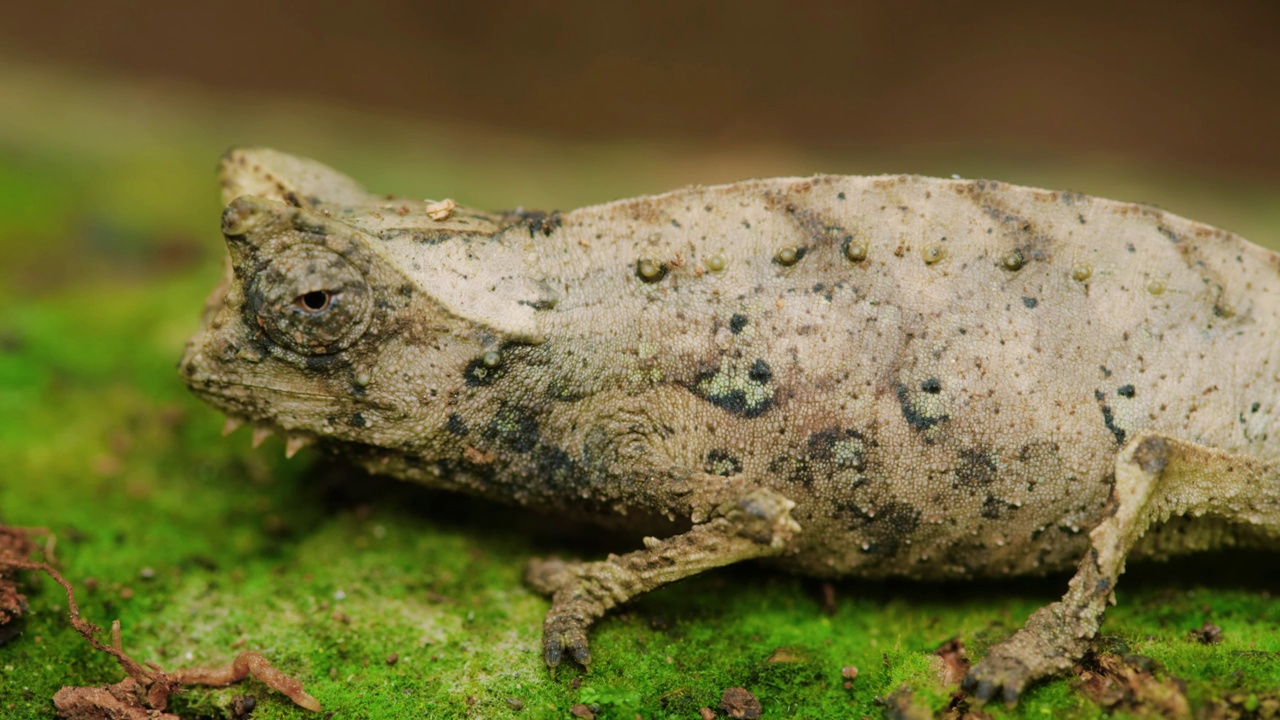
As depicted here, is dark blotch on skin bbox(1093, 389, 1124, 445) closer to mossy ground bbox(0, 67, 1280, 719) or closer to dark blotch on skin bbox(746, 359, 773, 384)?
mossy ground bbox(0, 67, 1280, 719)

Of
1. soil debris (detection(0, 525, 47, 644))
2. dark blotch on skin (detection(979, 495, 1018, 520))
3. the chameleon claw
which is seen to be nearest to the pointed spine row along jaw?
soil debris (detection(0, 525, 47, 644))

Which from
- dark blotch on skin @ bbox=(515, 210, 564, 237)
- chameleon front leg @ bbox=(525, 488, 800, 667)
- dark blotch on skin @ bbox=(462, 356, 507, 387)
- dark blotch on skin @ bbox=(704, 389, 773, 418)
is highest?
dark blotch on skin @ bbox=(515, 210, 564, 237)

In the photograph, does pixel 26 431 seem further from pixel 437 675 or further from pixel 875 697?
pixel 875 697

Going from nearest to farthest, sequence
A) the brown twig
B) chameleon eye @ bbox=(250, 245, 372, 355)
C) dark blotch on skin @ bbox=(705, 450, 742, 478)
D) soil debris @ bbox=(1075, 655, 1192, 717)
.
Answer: soil debris @ bbox=(1075, 655, 1192, 717)
the brown twig
chameleon eye @ bbox=(250, 245, 372, 355)
dark blotch on skin @ bbox=(705, 450, 742, 478)

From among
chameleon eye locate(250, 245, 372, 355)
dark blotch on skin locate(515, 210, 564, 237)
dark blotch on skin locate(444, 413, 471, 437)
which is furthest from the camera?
dark blotch on skin locate(515, 210, 564, 237)

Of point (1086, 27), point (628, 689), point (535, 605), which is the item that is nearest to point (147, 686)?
point (535, 605)

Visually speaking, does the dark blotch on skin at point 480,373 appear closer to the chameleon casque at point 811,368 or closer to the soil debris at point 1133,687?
the chameleon casque at point 811,368

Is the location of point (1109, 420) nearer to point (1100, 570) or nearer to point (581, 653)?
point (1100, 570)
